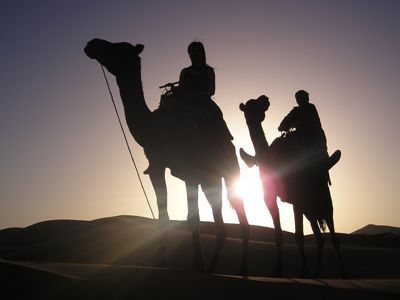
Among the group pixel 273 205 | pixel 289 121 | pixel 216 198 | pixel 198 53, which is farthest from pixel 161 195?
pixel 289 121

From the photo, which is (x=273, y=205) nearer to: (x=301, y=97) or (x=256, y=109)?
(x=256, y=109)

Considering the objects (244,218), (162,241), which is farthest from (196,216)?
(244,218)

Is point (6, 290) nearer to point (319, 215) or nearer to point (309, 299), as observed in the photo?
point (309, 299)

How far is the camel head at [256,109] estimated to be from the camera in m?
11.0

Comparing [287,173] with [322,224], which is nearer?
[287,173]

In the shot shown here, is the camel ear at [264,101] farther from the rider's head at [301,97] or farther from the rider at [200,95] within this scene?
the rider at [200,95]

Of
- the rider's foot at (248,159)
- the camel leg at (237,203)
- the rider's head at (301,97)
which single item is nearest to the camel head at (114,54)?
the camel leg at (237,203)

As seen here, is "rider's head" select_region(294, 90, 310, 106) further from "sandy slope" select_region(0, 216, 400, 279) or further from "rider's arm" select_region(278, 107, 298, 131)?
"sandy slope" select_region(0, 216, 400, 279)

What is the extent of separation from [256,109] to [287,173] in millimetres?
1632

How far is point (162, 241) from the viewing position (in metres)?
8.10

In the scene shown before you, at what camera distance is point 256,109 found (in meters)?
11.0

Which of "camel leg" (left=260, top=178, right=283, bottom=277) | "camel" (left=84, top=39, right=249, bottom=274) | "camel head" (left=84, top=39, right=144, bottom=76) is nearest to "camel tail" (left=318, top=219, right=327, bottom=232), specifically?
"camel leg" (left=260, top=178, right=283, bottom=277)

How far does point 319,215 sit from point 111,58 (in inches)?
243

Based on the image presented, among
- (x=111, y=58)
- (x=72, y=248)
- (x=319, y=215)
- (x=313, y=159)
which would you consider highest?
(x=111, y=58)
